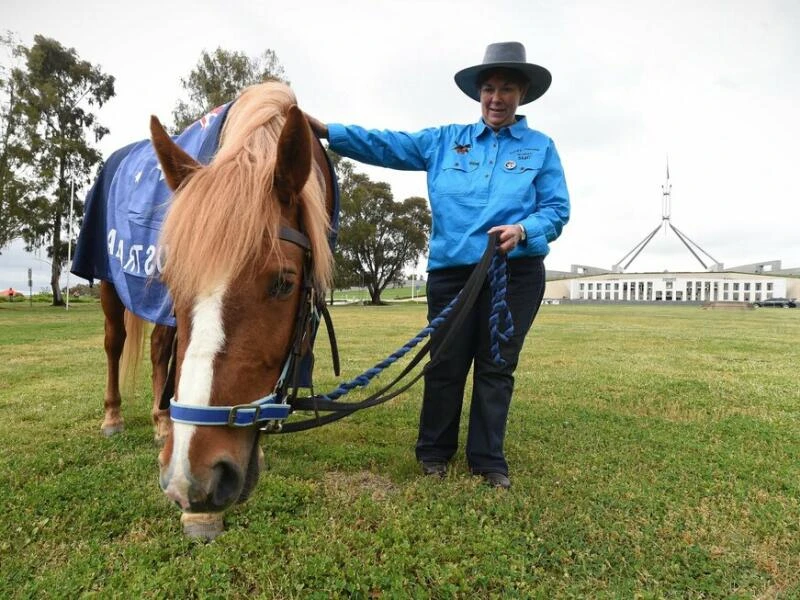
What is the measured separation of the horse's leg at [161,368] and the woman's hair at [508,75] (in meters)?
2.58

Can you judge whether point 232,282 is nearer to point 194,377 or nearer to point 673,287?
point 194,377

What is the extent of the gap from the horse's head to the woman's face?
5.19ft

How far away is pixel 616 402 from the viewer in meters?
5.35

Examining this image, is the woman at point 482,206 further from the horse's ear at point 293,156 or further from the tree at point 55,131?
the tree at point 55,131

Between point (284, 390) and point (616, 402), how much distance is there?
4.65m

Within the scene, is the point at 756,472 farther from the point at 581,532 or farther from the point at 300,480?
the point at 300,480

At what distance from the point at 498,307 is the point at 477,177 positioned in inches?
32.2

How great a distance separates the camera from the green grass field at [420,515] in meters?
1.99

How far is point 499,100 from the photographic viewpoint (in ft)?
9.61

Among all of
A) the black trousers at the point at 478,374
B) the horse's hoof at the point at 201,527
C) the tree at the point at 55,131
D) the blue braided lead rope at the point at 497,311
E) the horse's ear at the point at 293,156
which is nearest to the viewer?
the horse's ear at the point at 293,156

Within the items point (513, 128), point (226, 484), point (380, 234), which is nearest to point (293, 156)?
point (226, 484)

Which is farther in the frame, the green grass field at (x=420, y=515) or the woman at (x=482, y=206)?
the woman at (x=482, y=206)

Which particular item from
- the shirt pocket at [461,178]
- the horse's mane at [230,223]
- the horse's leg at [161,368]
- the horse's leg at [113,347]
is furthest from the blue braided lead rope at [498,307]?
the horse's leg at [113,347]

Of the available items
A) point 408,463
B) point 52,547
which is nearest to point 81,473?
point 52,547
